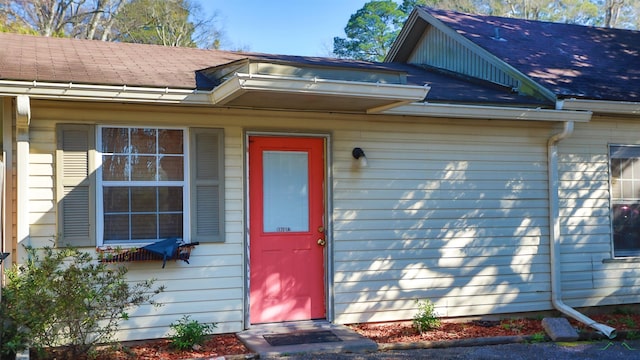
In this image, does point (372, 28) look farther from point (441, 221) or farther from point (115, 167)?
point (115, 167)

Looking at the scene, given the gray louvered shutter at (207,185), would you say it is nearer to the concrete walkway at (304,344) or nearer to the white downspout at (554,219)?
the concrete walkway at (304,344)

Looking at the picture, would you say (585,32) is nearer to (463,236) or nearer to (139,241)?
(463,236)

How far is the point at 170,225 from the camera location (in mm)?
6500

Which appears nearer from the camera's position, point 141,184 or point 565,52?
point 141,184

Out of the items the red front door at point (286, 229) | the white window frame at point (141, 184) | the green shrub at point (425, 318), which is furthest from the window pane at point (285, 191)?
the green shrub at point (425, 318)

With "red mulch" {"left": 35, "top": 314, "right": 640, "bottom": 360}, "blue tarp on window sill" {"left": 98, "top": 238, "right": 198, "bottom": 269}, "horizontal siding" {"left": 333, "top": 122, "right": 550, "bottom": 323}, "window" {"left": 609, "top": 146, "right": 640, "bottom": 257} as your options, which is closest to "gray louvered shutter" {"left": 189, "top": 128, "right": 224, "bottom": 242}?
"blue tarp on window sill" {"left": 98, "top": 238, "right": 198, "bottom": 269}

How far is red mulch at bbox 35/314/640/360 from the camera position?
5.94 m

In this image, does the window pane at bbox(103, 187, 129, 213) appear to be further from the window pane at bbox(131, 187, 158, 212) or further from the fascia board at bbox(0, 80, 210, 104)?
the fascia board at bbox(0, 80, 210, 104)

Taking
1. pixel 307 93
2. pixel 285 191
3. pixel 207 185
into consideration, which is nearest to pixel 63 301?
pixel 207 185

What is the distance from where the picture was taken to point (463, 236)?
7699 mm

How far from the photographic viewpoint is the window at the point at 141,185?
6.29 metres

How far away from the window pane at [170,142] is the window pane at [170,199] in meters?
0.38

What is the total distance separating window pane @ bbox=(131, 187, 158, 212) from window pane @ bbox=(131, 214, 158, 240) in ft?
0.24

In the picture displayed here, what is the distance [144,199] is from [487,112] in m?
4.02
